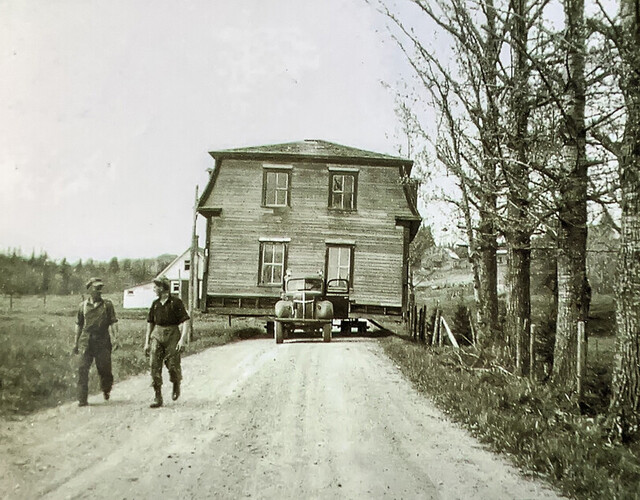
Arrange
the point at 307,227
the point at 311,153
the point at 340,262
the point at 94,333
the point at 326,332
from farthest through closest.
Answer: the point at 326,332 → the point at 340,262 → the point at 307,227 → the point at 311,153 → the point at 94,333

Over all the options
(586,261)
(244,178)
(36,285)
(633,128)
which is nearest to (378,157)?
(244,178)

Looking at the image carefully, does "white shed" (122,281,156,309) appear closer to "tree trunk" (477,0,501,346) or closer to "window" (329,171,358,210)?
"window" (329,171,358,210)

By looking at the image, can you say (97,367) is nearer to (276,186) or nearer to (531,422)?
(276,186)

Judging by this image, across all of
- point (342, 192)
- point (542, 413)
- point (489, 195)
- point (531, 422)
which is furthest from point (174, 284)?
point (489, 195)

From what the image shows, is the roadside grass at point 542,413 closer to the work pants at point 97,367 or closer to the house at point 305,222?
the house at point 305,222

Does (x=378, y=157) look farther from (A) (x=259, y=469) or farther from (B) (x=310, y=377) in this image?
(A) (x=259, y=469)

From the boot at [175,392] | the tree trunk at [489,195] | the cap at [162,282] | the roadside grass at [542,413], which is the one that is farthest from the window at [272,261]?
the tree trunk at [489,195]

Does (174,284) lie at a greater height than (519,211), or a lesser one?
lesser

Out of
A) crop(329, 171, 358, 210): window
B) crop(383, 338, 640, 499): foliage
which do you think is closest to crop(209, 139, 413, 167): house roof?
crop(329, 171, 358, 210): window

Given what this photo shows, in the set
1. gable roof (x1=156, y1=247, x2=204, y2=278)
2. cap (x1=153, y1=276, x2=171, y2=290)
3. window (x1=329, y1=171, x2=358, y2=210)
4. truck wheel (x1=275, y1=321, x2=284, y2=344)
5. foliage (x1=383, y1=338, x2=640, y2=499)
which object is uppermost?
window (x1=329, y1=171, x2=358, y2=210)
